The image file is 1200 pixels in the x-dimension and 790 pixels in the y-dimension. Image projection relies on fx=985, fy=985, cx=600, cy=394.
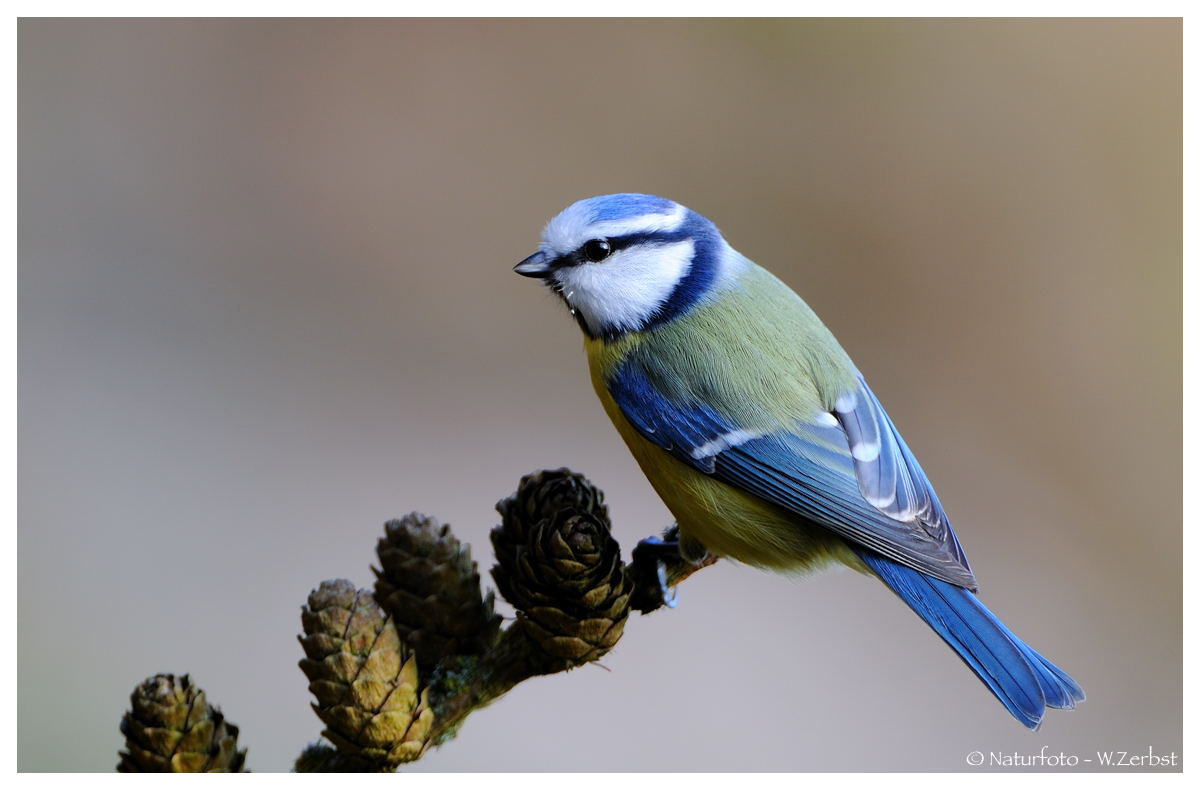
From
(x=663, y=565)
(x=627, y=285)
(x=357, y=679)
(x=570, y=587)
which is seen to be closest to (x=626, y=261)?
(x=627, y=285)

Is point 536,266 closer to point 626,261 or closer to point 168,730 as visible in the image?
point 626,261

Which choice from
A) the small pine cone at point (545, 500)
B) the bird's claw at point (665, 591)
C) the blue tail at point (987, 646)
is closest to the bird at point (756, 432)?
the blue tail at point (987, 646)

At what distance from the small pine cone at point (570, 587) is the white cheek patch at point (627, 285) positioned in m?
0.46

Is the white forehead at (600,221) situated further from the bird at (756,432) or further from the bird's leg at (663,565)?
the bird's leg at (663,565)

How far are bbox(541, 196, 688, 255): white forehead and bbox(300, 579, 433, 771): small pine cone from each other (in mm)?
588

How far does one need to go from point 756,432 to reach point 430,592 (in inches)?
19.8

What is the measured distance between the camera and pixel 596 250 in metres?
1.17

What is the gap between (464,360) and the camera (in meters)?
2.51

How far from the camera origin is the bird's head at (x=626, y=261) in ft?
3.74

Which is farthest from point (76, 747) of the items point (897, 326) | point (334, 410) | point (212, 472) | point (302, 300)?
point (897, 326)

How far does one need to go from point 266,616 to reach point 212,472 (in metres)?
0.44

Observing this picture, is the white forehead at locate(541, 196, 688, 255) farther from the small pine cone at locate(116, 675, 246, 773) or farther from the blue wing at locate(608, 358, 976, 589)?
the small pine cone at locate(116, 675, 246, 773)

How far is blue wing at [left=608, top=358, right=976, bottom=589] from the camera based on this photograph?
1119 mm

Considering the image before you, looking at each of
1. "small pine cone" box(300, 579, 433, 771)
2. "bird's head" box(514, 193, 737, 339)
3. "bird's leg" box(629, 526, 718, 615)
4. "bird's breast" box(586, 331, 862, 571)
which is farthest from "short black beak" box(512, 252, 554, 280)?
"small pine cone" box(300, 579, 433, 771)
